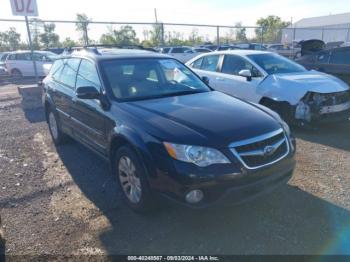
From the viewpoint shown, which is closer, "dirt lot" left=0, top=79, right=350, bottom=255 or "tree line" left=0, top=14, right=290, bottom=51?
"dirt lot" left=0, top=79, right=350, bottom=255

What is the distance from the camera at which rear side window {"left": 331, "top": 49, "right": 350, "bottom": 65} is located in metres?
8.12

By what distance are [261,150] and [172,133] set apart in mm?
898

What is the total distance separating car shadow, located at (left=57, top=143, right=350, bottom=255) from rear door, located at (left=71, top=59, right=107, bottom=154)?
2.65 feet

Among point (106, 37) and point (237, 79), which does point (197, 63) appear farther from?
point (106, 37)

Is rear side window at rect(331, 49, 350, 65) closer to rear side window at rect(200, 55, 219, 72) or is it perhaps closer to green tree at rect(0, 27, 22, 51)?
rear side window at rect(200, 55, 219, 72)

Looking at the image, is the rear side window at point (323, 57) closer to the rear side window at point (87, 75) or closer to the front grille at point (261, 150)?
the front grille at point (261, 150)

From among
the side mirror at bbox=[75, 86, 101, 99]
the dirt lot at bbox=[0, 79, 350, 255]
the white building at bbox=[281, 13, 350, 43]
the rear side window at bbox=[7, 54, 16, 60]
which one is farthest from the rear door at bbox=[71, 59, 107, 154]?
the white building at bbox=[281, 13, 350, 43]

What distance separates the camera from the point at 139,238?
3.16m

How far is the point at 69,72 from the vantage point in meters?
5.12

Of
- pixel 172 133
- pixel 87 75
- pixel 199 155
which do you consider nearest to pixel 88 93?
pixel 87 75

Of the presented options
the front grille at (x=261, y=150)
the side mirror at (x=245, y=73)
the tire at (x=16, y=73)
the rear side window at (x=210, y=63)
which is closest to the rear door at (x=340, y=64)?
the side mirror at (x=245, y=73)

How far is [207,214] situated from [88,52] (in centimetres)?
297

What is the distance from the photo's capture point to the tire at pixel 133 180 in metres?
3.21

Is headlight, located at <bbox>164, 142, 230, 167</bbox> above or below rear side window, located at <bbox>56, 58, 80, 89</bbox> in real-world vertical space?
below
